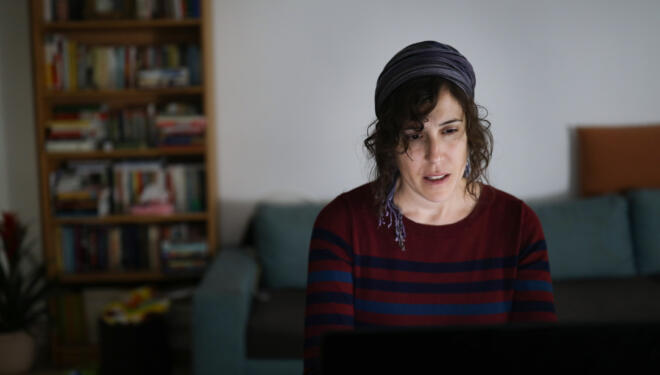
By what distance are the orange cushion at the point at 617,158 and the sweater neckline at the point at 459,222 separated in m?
1.71

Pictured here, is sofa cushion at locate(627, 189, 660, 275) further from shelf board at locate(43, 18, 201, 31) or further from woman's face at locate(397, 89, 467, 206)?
shelf board at locate(43, 18, 201, 31)

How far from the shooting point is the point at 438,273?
3.10ft

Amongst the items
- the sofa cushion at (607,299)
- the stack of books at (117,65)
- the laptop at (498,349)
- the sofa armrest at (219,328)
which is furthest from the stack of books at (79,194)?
the laptop at (498,349)

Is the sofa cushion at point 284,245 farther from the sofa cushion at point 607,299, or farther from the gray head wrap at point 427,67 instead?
the gray head wrap at point 427,67

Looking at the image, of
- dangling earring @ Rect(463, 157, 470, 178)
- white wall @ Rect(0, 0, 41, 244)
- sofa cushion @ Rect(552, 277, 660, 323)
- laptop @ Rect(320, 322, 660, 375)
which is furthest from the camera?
white wall @ Rect(0, 0, 41, 244)

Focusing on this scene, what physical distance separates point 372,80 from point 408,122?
63 cm

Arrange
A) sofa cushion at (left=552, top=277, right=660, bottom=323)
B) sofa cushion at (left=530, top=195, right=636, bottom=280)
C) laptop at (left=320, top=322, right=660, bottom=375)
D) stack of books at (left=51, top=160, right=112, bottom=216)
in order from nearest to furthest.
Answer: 1. laptop at (left=320, top=322, right=660, bottom=375)
2. sofa cushion at (left=552, top=277, right=660, bottom=323)
3. sofa cushion at (left=530, top=195, right=636, bottom=280)
4. stack of books at (left=51, top=160, right=112, bottom=216)

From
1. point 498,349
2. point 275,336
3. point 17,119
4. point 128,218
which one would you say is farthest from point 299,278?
point 498,349

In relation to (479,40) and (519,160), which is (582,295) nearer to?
(519,160)

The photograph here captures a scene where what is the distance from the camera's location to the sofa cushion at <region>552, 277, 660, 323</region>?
6.72ft

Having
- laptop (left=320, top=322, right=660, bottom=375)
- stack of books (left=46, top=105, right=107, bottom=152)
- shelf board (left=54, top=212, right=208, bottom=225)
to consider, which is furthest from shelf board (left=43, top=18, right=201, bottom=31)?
laptop (left=320, top=322, right=660, bottom=375)

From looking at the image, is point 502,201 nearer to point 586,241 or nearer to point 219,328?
point 219,328

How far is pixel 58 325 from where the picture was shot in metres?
2.68

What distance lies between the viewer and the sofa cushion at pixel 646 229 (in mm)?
2393
